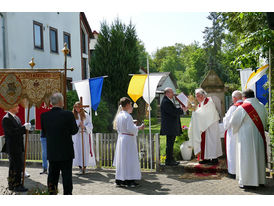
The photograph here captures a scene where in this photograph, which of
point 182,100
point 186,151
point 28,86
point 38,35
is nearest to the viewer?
point 28,86

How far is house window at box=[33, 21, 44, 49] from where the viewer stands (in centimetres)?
2021

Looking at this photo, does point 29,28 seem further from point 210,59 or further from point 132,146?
point 210,59

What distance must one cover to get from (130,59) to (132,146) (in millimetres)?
16484

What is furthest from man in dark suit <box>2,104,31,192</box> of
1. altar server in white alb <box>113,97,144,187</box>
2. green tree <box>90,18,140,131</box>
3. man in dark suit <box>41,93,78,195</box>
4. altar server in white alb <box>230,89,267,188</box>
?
green tree <box>90,18,140,131</box>

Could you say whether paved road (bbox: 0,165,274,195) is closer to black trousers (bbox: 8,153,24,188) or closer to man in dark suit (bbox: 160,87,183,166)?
black trousers (bbox: 8,153,24,188)

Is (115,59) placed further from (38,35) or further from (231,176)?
(231,176)

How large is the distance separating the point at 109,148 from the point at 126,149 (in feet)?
8.56

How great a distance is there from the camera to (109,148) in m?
10.0

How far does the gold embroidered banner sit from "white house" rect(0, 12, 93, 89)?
10.1 metres

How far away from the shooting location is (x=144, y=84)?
31.6 feet

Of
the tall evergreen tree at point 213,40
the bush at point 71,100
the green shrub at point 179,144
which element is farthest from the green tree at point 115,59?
the tall evergreen tree at point 213,40

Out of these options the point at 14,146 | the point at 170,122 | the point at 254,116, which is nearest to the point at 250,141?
the point at 254,116

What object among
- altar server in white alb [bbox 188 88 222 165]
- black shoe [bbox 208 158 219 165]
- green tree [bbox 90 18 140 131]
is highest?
green tree [bbox 90 18 140 131]

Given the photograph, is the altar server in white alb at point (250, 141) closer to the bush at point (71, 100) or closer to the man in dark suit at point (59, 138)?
the man in dark suit at point (59, 138)
